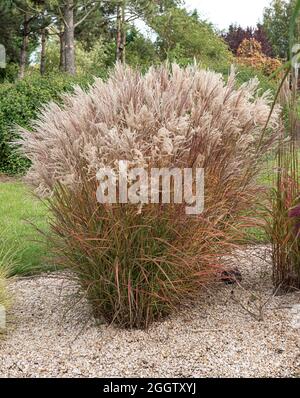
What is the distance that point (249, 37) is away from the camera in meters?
32.2

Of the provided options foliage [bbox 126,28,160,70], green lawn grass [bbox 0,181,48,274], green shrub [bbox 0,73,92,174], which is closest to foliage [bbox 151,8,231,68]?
foliage [bbox 126,28,160,70]

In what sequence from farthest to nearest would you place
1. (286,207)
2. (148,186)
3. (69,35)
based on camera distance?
(69,35), (286,207), (148,186)

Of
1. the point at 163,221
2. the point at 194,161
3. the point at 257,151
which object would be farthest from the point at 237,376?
the point at 257,151

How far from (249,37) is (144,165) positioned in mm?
30773

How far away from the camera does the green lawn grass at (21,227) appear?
198 inches

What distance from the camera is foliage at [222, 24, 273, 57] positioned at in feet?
Result: 102

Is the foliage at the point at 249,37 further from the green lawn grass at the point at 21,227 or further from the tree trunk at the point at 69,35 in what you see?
the green lawn grass at the point at 21,227

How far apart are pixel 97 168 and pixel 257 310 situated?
1291 mm

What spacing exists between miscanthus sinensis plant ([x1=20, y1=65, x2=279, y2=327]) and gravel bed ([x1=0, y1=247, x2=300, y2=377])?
146 mm

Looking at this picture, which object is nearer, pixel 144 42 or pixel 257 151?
pixel 257 151

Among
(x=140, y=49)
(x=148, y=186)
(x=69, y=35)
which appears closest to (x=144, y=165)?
(x=148, y=186)

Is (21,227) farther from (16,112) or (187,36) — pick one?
(187,36)

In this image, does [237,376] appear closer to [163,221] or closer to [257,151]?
[163,221]

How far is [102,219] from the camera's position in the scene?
3.16m
